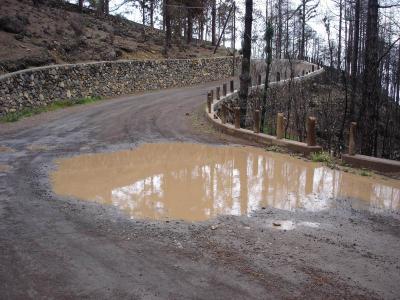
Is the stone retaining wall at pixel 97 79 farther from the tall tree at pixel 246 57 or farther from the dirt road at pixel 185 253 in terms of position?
the dirt road at pixel 185 253

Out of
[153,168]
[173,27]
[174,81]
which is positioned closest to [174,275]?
[153,168]

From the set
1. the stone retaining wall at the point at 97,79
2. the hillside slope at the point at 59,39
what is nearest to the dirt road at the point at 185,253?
the stone retaining wall at the point at 97,79

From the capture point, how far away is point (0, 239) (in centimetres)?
550

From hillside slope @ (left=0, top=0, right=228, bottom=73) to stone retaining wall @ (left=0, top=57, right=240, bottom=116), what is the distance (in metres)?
Result: 1.14

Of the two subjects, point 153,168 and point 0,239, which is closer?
point 0,239

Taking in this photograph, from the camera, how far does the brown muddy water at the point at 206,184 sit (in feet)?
23.4

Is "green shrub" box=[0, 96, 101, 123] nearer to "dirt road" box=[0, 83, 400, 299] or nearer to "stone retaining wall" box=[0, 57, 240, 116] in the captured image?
"stone retaining wall" box=[0, 57, 240, 116]

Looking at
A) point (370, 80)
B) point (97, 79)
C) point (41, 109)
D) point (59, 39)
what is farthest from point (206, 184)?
point (59, 39)

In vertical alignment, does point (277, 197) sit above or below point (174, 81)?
below

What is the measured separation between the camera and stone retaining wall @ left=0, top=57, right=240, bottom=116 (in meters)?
18.5

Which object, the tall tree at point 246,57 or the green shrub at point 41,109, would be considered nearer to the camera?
the tall tree at point 246,57

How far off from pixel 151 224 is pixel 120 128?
9.03m

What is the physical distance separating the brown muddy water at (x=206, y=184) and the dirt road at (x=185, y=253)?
16.0 inches

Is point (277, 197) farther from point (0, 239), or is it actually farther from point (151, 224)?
point (0, 239)
